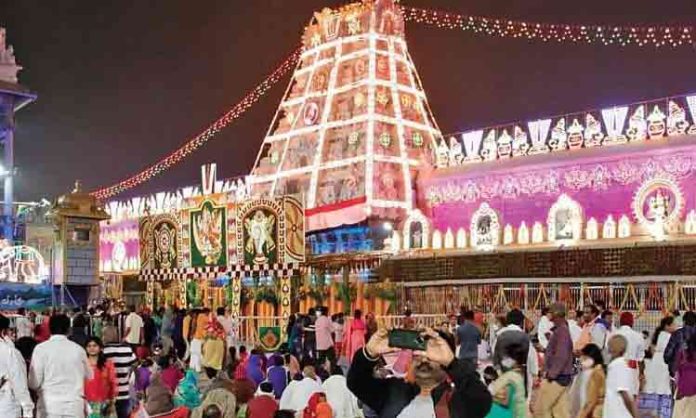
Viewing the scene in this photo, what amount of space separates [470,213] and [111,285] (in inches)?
515

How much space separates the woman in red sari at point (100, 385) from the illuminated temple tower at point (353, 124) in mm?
24680

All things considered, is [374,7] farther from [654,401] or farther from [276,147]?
[654,401]

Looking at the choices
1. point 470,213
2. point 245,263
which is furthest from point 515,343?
point 470,213

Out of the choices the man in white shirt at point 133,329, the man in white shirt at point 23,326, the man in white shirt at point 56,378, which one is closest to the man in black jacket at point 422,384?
the man in white shirt at point 56,378

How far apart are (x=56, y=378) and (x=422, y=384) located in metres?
4.00

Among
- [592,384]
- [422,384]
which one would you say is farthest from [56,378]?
[592,384]

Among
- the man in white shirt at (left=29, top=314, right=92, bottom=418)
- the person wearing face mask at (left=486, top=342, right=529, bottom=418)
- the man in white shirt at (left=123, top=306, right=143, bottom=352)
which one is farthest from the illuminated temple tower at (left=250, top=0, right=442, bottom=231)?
the person wearing face mask at (left=486, top=342, right=529, bottom=418)

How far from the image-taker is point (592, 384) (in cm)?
789

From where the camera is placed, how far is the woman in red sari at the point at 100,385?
914 cm

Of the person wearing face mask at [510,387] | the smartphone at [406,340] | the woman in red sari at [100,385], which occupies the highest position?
the smartphone at [406,340]

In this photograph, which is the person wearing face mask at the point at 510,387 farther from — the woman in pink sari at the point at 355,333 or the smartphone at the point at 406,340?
the woman in pink sari at the point at 355,333

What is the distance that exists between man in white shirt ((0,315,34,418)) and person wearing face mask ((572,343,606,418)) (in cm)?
430

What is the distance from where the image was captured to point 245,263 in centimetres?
2478

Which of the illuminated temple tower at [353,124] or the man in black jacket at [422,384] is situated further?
the illuminated temple tower at [353,124]
